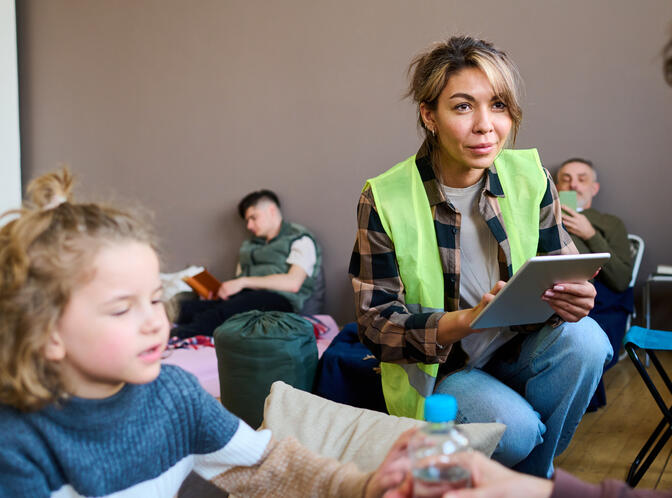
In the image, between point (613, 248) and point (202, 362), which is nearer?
point (202, 362)

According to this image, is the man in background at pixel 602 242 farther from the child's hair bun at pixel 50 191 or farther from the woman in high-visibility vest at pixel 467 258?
the child's hair bun at pixel 50 191

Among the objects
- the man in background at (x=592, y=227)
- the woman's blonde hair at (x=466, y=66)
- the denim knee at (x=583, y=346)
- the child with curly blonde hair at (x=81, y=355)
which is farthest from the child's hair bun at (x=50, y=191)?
the man in background at (x=592, y=227)

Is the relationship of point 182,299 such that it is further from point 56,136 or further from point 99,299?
point 99,299

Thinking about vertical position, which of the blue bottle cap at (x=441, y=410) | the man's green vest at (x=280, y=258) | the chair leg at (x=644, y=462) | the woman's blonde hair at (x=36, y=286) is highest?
the woman's blonde hair at (x=36, y=286)

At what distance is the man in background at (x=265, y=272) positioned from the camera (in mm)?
3697

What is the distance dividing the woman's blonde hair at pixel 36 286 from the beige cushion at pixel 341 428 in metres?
0.61

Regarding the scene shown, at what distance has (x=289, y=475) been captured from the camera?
120 cm

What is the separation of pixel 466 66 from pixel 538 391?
2.84 ft

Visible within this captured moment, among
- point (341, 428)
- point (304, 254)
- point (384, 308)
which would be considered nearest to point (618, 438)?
point (384, 308)

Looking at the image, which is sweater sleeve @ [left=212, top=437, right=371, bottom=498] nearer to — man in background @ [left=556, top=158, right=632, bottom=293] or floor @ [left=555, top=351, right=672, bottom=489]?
floor @ [left=555, top=351, right=672, bottom=489]

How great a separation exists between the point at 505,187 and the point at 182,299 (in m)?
2.69

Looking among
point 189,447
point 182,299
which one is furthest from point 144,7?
point 189,447

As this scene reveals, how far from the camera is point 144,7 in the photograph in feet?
15.1

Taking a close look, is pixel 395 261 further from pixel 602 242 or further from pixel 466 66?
pixel 602 242
